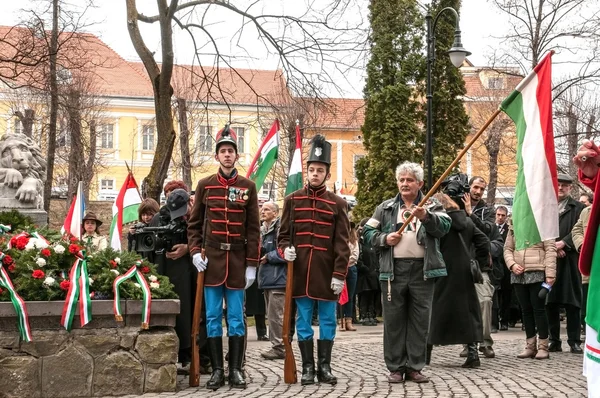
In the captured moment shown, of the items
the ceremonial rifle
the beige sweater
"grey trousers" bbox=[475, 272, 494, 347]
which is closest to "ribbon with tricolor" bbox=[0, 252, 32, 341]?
the ceremonial rifle

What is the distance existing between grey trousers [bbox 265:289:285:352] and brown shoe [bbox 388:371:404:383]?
266cm

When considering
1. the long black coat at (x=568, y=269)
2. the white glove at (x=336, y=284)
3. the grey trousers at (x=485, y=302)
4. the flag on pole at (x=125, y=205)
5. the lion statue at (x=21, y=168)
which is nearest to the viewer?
the white glove at (x=336, y=284)

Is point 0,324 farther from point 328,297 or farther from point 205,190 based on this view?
point 328,297

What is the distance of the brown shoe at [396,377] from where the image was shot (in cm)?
886

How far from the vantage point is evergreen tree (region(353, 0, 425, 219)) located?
99.2ft

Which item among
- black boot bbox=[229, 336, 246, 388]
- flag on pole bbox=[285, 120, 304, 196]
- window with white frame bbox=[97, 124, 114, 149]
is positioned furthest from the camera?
window with white frame bbox=[97, 124, 114, 149]

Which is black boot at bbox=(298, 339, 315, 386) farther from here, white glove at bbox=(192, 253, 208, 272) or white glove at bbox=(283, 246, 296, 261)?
white glove at bbox=(192, 253, 208, 272)

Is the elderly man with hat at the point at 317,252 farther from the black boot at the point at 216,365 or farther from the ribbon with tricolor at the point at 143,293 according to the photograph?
the ribbon with tricolor at the point at 143,293

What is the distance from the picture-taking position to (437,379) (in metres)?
9.15

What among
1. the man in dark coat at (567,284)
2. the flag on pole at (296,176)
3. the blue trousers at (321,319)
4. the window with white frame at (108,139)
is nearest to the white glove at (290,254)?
the blue trousers at (321,319)

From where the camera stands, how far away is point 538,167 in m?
7.28

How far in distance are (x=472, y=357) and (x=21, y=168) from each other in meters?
7.28

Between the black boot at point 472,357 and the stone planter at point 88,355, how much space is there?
127 inches

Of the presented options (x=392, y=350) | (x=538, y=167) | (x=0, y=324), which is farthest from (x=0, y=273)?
(x=538, y=167)
